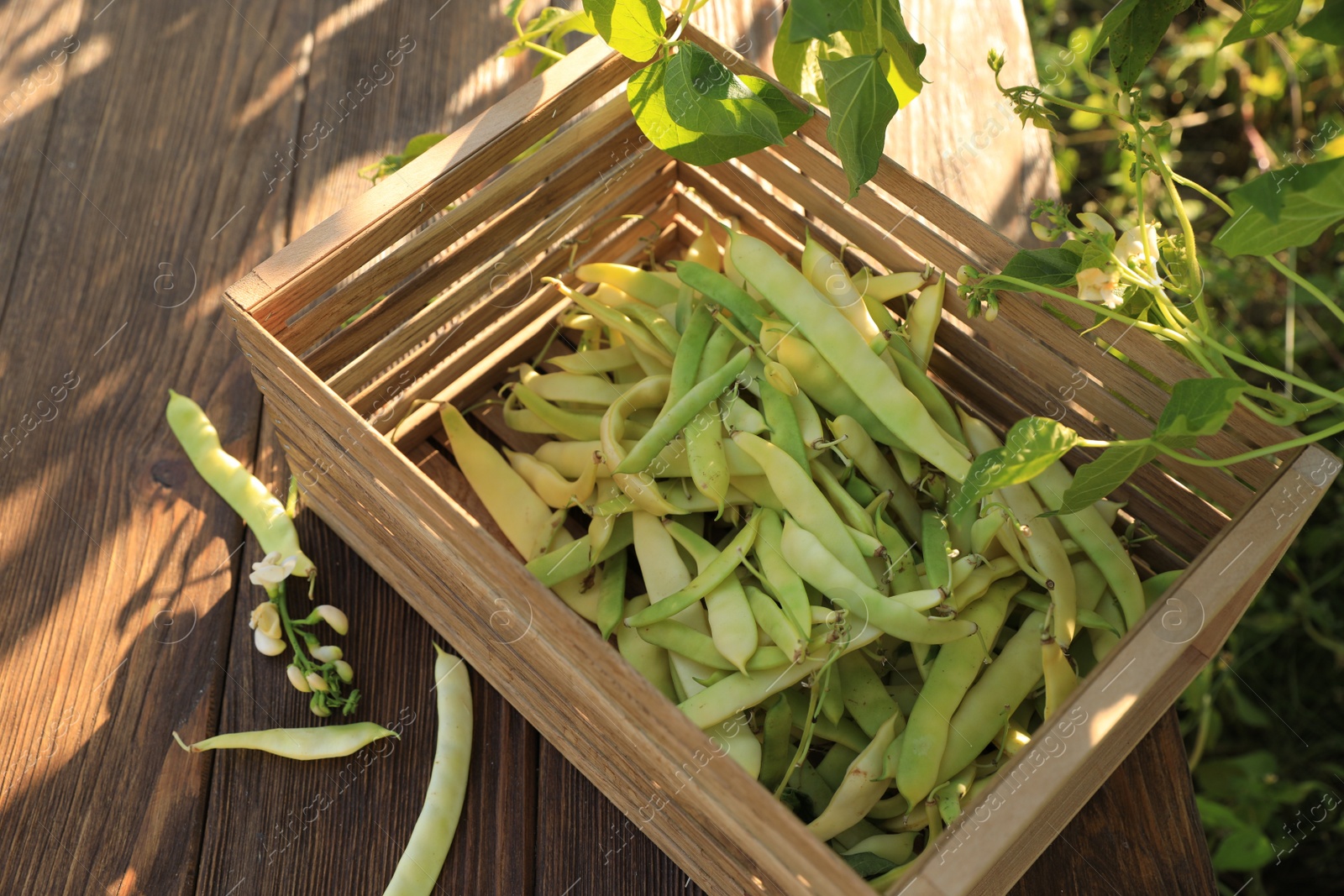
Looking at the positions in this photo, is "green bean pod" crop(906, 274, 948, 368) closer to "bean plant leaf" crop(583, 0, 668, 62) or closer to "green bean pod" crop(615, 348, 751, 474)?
"green bean pod" crop(615, 348, 751, 474)

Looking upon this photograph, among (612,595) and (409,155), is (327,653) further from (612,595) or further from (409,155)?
(409,155)

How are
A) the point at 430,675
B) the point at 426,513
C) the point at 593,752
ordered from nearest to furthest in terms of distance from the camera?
the point at 426,513, the point at 593,752, the point at 430,675

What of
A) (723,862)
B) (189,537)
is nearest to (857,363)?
(723,862)

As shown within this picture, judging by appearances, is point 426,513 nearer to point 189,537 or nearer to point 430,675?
point 430,675

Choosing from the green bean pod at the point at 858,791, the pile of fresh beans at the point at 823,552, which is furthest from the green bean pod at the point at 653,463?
the green bean pod at the point at 858,791

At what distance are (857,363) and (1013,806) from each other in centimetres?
36

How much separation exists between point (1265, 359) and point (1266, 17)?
1.28 metres

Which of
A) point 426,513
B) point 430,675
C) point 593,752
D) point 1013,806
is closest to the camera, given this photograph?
point 1013,806

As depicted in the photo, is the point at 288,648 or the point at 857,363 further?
the point at 288,648

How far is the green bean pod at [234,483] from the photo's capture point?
92 centimetres

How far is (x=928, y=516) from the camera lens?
771mm

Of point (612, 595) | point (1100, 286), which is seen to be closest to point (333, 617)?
point (612, 595)

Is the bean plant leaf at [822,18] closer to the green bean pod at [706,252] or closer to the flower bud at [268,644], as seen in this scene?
the green bean pod at [706,252]

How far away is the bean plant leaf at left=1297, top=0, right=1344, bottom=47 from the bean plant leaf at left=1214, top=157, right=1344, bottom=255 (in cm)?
8
